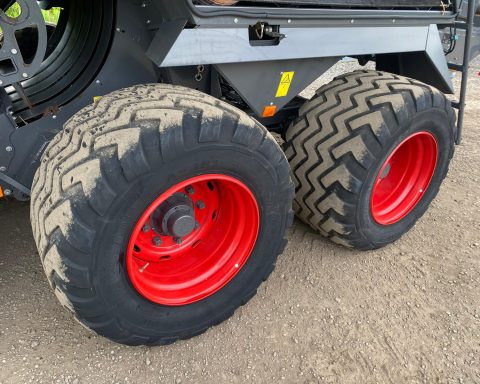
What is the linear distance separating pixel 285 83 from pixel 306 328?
4.06 ft

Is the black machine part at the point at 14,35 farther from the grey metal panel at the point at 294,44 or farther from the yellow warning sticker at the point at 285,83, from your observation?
the yellow warning sticker at the point at 285,83

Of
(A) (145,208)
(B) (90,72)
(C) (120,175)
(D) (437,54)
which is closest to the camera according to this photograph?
(C) (120,175)

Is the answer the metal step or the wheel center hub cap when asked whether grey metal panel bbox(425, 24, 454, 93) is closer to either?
the metal step

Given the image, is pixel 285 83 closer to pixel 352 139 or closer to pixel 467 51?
pixel 352 139

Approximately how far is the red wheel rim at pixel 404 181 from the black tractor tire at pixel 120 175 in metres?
1.25

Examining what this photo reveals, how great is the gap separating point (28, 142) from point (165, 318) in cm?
102

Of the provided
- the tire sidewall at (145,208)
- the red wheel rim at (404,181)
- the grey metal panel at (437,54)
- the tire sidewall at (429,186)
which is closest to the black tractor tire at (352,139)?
the tire sidewall at (429,186)

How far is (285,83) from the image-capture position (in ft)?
7.16

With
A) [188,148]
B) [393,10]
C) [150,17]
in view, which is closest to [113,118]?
[188,148]

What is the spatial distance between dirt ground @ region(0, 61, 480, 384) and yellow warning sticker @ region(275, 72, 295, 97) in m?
1.05

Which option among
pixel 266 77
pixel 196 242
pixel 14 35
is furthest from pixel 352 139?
pixel 14 35

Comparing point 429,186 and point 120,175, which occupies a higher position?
point 120,175

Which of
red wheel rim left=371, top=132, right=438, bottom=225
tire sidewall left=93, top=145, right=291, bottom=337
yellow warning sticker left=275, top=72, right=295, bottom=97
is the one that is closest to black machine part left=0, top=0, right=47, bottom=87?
tire sidewall left=93, top=145, right=291, bottom=337

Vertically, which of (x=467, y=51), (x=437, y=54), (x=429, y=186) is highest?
(x=437, y=54)
